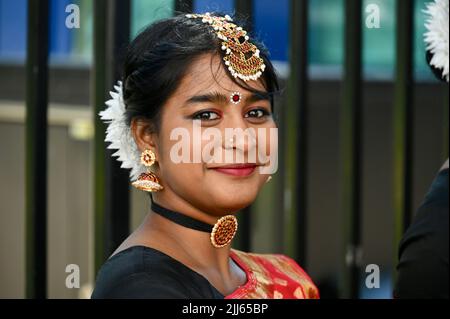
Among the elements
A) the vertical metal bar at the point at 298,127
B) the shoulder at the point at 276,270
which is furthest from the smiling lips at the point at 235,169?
the vertical metal bar at the point at 298,127

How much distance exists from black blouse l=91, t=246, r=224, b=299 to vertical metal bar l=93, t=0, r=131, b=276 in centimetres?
62

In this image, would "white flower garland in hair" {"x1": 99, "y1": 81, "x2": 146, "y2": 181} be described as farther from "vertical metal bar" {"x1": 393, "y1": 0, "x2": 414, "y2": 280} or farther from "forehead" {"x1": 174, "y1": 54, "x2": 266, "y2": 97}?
"vertical metal bar" {"x1": 393, "y1": 0, "x2": 414, "y2": 280}

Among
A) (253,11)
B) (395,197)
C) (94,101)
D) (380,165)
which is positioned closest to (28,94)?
(94,101)

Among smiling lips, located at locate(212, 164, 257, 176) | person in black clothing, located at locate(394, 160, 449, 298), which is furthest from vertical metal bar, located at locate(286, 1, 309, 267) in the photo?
person in black clothing, located at locate(394, 160, 449, 298)

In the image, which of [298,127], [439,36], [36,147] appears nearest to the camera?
[439,36]

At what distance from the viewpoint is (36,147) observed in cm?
176

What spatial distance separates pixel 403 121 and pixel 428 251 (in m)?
1.18

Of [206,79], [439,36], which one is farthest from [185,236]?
[439,36]

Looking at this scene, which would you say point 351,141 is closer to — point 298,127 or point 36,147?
point 298,127

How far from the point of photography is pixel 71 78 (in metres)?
2.48

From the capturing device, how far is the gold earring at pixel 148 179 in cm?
119

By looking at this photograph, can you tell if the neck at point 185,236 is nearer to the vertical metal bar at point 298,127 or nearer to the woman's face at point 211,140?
the woman's face at point 211,140

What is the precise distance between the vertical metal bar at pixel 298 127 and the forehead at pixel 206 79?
871mm
